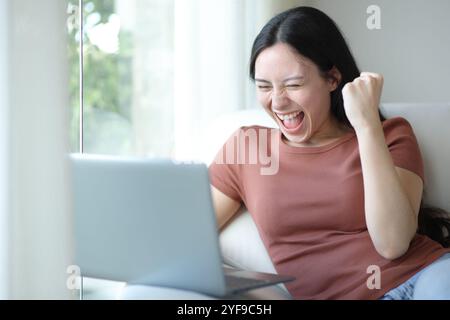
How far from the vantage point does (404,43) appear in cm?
230

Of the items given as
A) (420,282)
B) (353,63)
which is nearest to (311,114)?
(353,63)

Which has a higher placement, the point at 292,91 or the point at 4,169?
the point at 292,91

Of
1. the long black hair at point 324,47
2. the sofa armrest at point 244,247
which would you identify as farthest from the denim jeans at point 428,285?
the sofa armrest at point 244,247

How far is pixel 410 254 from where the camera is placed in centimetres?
148

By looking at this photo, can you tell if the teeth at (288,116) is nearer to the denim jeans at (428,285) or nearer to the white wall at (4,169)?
the denim jeans at (428,285)

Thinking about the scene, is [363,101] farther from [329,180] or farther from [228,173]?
[228,173]

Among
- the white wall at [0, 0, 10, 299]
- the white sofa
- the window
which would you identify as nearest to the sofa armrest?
the white sofa

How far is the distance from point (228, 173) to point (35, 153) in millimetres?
521

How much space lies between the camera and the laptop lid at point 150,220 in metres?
1.05

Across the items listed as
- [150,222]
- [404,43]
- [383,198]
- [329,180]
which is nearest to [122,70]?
[404,43]

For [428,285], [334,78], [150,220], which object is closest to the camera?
[150,220]

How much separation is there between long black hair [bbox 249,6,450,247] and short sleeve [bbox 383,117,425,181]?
0.06m

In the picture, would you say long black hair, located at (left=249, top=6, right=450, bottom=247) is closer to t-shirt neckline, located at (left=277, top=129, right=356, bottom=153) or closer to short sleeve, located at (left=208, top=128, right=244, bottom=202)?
t-shirt neckline, located at (left=277, top=129, right=356, bottom=153)
